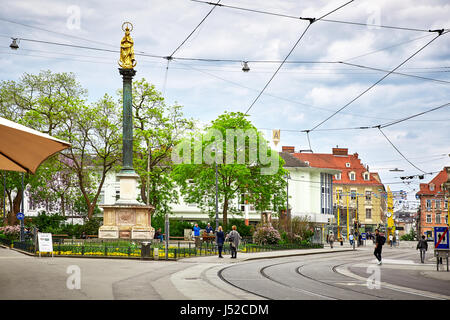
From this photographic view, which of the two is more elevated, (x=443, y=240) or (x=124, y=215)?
(x=124, y=215)

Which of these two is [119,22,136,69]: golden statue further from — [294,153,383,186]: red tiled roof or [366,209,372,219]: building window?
[366,209,372,219]: building window

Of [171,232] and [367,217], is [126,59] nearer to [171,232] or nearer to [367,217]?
[171,232]

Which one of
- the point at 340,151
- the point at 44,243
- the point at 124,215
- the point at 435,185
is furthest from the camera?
the point at 435,185

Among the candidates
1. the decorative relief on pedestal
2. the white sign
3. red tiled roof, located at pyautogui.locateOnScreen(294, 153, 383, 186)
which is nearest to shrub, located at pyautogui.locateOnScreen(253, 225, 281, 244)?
the decorative relief on pedestal

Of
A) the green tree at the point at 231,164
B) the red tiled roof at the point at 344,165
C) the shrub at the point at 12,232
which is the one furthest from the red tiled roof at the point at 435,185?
the shrub at the point at 12,232

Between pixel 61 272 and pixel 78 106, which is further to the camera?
pixel 78 106

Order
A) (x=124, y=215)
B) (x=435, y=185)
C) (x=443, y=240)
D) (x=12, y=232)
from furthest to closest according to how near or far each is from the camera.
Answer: (x=435, y=185)
(x=12, y=232)
(x=124, y=215)
(x=443, y=240)

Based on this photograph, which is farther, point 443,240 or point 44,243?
point 44,243

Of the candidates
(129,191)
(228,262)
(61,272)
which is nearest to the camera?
(61,272)

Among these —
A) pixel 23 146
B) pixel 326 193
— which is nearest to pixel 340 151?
pixel 326 193

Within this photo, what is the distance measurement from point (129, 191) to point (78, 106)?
18.0m

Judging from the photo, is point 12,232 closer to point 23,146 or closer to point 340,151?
point 23,146
